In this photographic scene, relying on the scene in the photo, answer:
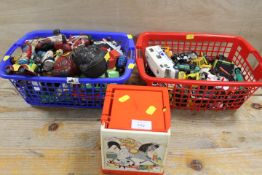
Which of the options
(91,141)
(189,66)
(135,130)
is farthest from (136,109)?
(189,66)

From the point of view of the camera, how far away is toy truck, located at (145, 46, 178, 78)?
0.62m

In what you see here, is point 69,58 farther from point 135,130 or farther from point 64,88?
point 135,130

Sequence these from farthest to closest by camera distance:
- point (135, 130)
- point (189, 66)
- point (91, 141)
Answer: point (189, 66) → point (91, 141) → point (135, 130)

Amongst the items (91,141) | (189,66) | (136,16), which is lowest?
(91,141)

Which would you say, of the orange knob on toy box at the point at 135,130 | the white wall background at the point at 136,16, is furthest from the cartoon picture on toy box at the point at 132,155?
the white wall background at the point at 136,16

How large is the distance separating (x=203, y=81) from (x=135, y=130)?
0.80 ft

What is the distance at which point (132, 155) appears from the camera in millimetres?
467

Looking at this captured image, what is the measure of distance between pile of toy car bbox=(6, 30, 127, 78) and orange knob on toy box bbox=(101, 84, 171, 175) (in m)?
0.10

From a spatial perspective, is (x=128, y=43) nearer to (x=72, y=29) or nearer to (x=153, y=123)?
(x=72, y=29)

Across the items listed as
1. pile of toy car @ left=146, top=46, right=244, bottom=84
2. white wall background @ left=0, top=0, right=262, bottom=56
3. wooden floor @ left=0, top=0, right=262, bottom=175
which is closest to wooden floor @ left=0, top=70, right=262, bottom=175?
wooden floor @ left=0, top=0, right=262, bottom=175

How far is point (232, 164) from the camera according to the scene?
535 millimetres

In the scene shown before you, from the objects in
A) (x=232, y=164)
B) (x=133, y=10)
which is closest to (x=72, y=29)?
(x=133, y=10)

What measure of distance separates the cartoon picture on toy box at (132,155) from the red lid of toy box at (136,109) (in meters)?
0.03

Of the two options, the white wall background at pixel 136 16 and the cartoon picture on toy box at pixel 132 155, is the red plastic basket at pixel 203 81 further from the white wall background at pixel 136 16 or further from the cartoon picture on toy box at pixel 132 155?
the cartoon picture on toy box at pixel 132 155
